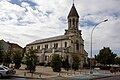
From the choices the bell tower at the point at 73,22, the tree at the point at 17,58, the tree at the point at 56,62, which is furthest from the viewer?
the bell tower at the point at 73,22

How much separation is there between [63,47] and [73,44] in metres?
4.44

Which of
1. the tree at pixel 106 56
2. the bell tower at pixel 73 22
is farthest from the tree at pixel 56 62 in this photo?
the tree at pixel 106 56

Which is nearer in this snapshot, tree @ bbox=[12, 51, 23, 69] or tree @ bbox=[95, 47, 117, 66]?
tree @ bbox=[12, 51, 23, 69]

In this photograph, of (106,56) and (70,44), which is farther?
(70,44)

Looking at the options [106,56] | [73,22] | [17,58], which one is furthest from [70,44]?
[17,58]

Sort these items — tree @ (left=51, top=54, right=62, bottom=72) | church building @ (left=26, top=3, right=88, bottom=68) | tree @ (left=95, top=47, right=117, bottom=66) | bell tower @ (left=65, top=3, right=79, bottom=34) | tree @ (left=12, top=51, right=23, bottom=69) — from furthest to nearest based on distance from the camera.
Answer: bell tower @ (left=65, top=3, right=79, bottom=34) < church building @ (left=26, top=3, right=88, bottom=68) < tree @ (left=95, top=47, right=117, bottom=66) < tree @ (left=51, top=54, right=62, bottom=72) < tree @ (left=12, top=51, right=23, bottom=69)

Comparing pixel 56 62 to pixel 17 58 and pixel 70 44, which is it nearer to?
pixel 17 58

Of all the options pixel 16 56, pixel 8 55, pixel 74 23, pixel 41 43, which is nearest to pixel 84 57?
pixel 74 23

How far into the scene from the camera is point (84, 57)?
9569 cm

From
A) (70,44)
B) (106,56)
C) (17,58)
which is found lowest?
(17,58)

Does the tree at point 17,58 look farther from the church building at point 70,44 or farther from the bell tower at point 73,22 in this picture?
the bell tower at point 73,22

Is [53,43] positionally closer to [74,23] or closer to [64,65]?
[74,23]

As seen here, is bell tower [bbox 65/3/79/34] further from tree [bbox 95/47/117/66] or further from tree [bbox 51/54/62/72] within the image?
tree [bbox 51/54/62/72]

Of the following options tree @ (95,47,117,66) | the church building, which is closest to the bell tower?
the church building
